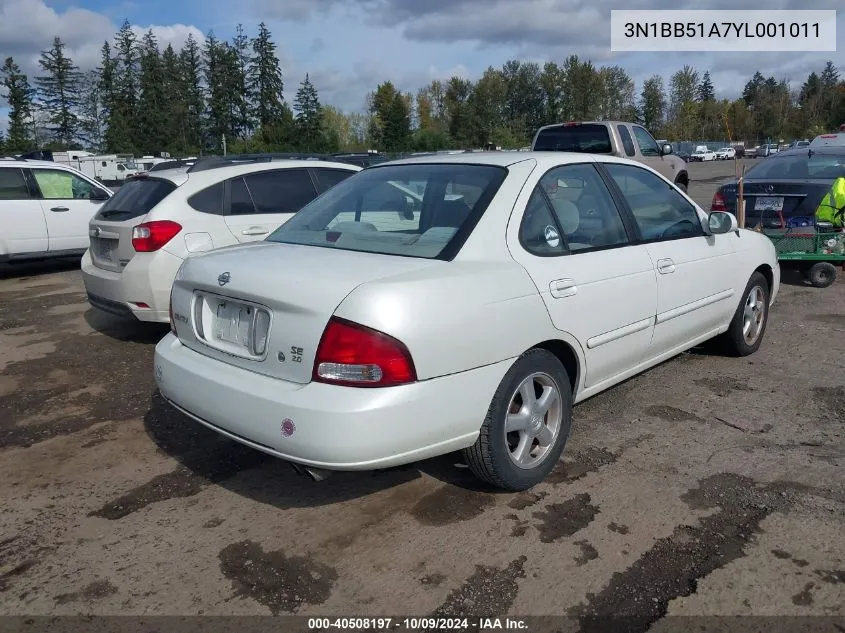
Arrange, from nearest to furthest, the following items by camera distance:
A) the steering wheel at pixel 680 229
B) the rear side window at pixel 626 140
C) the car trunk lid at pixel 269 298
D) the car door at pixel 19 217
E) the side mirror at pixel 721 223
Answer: the car trunk lid at pixel 269 298
the steering wheel at pixel 680 229
the side mirror at pixel 721 223
the car door at pixel 19 217
the rear side window at pixel 626 140

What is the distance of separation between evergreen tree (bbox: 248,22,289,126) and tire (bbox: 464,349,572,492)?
79522mm

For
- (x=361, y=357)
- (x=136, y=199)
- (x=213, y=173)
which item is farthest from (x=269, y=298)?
(x=136, y=199)

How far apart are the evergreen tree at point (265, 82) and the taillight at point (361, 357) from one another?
79937 mm

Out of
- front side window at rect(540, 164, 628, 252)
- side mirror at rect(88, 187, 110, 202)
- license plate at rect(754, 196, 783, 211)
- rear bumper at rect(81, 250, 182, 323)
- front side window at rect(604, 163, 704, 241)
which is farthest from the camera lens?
side mirror at rect(88, 187, 110, 202)

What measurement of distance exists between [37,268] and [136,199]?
6294 millimetres

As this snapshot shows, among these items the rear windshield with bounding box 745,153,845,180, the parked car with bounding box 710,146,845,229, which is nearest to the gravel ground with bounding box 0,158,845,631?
the parked car with bounding box 710,146,845,229

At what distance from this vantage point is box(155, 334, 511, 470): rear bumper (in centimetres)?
286

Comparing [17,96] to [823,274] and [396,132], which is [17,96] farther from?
[823,274]

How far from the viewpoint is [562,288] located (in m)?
3.58

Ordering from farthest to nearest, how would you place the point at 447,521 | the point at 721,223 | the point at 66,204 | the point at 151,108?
the point at 151,108, the point at 66,204, the point at 721,223, the point at 447,521

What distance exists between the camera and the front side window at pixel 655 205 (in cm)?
442

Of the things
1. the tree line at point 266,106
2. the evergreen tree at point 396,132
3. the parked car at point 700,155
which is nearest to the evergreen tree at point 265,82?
the tree line at point 266,106

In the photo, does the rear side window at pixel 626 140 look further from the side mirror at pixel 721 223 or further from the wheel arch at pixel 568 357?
the wheel arch at pixel 568 357

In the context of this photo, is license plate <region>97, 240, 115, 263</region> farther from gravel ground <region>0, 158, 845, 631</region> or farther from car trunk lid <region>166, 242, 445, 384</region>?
car trunk lid <region>166, 242, 445, 384</region>
